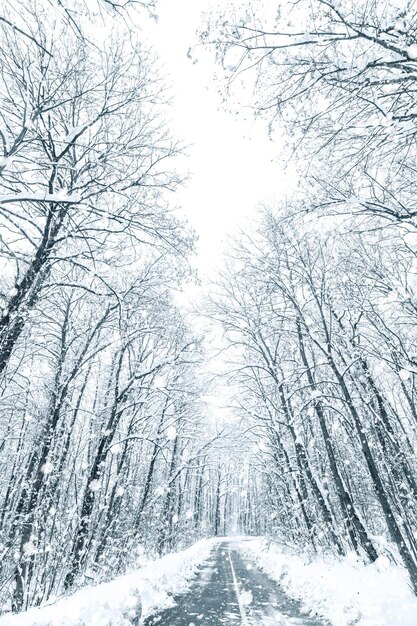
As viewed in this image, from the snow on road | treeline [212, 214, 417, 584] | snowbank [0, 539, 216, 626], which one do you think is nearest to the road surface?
the snow on road

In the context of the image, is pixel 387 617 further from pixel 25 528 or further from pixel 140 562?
pixel 140 562

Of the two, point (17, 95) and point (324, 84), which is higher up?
point (17, 95)

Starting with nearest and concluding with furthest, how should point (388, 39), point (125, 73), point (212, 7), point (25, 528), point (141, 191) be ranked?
point (388, 39) → point (212, 7) → point (125, 73) → point (141, 191) → point (25, 528)

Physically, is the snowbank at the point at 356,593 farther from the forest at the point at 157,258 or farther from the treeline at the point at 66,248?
the treeline at the point at 66,248

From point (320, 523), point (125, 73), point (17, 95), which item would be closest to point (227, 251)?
point (125, 73)

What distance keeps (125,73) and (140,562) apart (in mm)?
13459

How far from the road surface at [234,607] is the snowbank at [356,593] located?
1.32 feet

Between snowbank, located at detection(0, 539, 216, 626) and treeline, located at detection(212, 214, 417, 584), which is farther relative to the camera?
treeline, located at detection(212, 214, 417, 584)

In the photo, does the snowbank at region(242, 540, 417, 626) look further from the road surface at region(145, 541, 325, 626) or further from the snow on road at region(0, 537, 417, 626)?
the road surface at region(145, 541, 325, 626)

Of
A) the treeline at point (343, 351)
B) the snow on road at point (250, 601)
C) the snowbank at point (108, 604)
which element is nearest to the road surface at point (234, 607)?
the snow on road at point (250, 601)

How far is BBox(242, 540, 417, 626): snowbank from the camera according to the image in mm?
4926

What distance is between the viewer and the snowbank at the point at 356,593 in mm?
4926

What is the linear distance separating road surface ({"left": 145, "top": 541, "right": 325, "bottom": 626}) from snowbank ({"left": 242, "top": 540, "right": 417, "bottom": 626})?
1.32ft

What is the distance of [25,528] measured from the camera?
698cm
